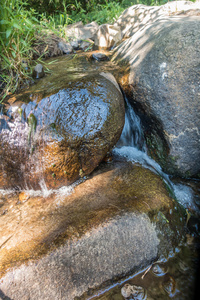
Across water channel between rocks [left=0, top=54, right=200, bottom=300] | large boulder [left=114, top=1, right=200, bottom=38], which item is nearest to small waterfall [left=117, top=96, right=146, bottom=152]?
water channel between rocks [left=0, top=54, right=200, bottom=300]

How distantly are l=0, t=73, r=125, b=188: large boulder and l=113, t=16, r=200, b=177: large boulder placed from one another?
0.40 meters

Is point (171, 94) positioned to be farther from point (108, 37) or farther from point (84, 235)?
point (108, 37)

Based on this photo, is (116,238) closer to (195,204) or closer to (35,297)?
(35,297)

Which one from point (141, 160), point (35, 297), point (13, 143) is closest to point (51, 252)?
point (35, 297)

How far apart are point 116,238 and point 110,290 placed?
1.35ft

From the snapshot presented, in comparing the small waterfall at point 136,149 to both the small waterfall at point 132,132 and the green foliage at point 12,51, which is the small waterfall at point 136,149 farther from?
the green foliage at point 12,51

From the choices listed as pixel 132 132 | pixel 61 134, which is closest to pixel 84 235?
pixel 61 134

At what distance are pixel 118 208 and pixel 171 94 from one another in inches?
58.1

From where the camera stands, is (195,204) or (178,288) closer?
(178,288)

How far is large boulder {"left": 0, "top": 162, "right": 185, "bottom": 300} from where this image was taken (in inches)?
67.9

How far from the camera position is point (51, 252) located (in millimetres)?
1797

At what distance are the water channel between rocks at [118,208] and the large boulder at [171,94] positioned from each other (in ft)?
0.69

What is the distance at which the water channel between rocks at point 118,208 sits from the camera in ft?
5.85

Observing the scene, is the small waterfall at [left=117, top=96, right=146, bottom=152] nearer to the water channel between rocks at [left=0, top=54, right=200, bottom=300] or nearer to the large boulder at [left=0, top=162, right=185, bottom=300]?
the water channel between rocks at [left=0, top=54, right=200, bottom=300]
